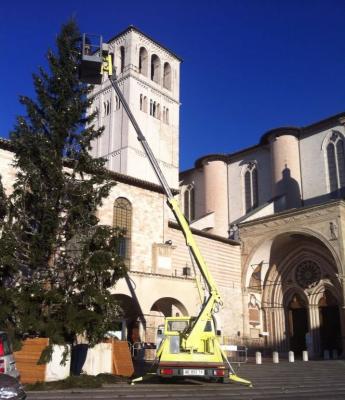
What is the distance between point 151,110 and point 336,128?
19.6 m

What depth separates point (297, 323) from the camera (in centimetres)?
3014

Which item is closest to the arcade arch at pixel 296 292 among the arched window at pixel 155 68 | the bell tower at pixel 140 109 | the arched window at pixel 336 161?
the arched window at pixel 336 161

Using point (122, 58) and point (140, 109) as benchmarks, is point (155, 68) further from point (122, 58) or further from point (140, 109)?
point (140, 109)

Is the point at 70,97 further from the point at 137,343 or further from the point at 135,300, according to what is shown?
the point at 137,343

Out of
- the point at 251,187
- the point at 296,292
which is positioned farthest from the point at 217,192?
the point at 296,292

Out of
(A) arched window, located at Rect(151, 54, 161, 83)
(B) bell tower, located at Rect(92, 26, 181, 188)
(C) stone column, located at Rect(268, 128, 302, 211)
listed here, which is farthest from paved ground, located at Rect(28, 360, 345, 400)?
(A) arched window, located at Rect(151, 54, 161, 83)

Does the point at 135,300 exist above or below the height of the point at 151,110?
below

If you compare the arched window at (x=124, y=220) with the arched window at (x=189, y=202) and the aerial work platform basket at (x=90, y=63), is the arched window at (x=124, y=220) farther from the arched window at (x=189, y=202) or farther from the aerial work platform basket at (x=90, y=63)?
the arched window at (x=189, y=202)

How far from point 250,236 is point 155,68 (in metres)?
24.7

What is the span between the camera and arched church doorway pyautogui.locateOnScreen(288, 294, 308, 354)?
1168 inches

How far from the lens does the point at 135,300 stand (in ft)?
67.6

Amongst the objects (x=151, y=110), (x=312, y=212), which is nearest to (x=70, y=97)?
(x=312, y=212)

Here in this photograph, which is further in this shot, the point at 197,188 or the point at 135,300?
the point at 197,188

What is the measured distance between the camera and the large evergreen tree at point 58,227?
1255 centimetres
